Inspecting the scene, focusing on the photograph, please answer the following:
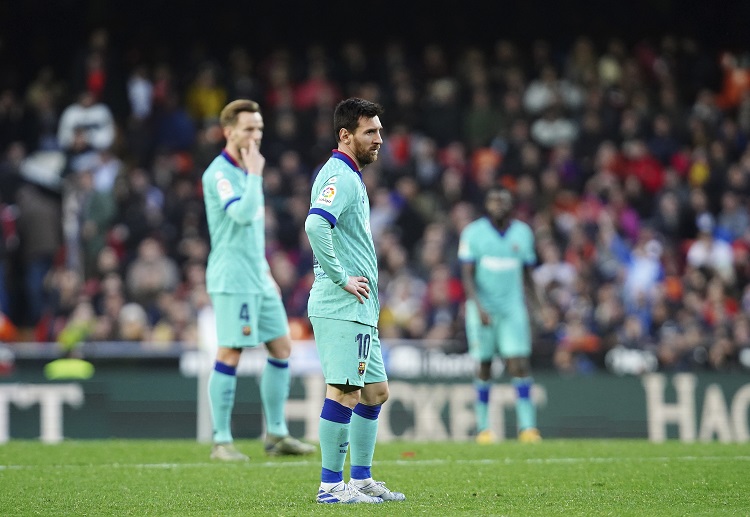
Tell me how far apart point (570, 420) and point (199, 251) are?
5955 mm

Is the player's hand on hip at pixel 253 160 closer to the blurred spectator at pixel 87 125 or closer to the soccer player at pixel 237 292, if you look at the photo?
the soccer player at pixel 237 292

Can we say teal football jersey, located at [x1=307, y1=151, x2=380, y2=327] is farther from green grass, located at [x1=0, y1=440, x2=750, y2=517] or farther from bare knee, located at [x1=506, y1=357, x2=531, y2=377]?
bare knee, located at [x1=506, y1=357, x2=531, y2=377]

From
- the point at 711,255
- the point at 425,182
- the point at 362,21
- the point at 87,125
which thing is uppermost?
the point at 362,21

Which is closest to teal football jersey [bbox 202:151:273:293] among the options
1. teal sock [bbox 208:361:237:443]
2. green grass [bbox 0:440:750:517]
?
teal sock [bbox 208:361:237:443]

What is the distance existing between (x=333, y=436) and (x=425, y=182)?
13.1m

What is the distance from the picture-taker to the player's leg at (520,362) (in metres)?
12.9

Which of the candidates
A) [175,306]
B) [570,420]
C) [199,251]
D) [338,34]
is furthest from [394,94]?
[570,420]

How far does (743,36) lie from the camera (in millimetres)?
22484

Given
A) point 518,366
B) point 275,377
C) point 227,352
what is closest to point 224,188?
point 227,352

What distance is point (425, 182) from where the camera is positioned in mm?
20234

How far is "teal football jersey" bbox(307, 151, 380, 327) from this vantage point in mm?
7320

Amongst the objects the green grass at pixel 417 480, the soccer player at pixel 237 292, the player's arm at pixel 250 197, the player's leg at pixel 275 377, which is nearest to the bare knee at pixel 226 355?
the soccer player at pixel 237 292

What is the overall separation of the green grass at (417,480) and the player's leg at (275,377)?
194 mm

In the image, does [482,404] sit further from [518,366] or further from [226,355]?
[226,355]
